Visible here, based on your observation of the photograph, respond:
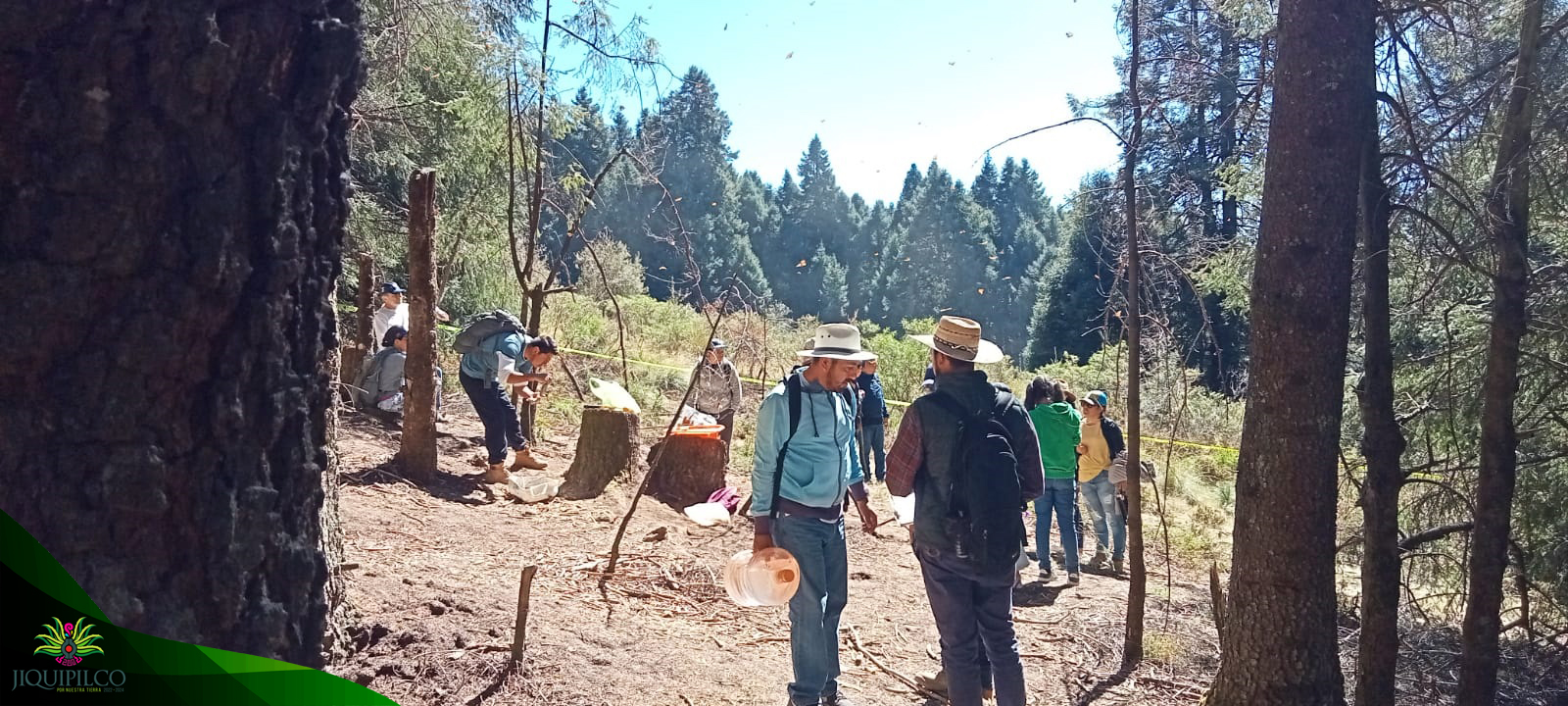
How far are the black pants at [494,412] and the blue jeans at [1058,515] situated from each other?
469 centimetres

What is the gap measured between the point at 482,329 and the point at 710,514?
2514 millimetres

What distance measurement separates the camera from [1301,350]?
14.5 feet

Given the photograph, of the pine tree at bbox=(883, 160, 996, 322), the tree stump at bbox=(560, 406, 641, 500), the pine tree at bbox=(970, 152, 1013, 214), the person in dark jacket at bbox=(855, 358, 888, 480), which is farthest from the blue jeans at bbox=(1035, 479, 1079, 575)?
the pine tree at bbox=(970, 152, 1013, 214)

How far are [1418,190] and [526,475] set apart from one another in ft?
23.4

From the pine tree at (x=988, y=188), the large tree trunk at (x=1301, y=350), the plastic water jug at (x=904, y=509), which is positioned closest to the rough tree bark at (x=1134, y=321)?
the large tree trunk at (x=1301, y=350)

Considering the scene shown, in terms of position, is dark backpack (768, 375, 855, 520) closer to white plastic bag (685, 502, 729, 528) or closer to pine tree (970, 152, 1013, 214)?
white plastic bag (685, 502, 729, 528)

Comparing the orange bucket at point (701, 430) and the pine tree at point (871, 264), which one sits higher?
the pine tree at point (871, 264)

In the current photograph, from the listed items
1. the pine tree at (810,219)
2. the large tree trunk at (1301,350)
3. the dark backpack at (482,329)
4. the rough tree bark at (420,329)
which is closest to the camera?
the large tree trunk at (1301,350)

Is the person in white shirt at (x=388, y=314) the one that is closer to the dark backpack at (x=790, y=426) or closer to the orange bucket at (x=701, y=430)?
the orange bucket at (x=701, y=430)

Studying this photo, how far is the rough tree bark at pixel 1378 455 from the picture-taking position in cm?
532

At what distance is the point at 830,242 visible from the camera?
6116cm

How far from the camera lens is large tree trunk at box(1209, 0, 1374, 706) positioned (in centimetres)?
440

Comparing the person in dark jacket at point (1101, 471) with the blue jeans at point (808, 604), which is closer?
the blue jeans at point (808, 604)

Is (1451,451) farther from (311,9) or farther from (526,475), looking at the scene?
(311,9)
